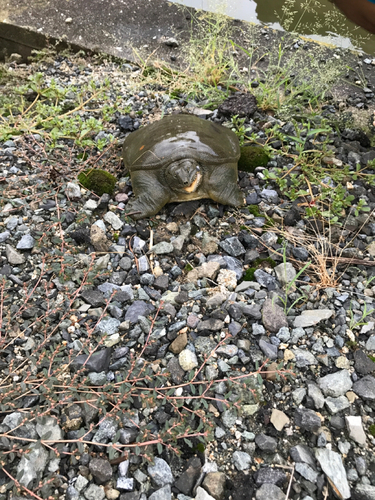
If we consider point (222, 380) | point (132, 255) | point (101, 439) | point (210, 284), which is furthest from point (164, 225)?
point (101, 439)

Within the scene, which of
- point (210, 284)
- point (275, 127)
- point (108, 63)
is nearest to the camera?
point (210, 284)

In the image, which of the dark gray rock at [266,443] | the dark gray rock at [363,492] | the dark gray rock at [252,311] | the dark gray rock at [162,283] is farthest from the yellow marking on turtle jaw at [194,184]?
the dark gray rock at [363,492]

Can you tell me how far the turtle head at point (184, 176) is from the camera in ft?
7.17

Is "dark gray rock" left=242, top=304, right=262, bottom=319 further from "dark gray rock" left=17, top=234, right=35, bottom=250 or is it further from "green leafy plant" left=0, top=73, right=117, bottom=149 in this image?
"green leafy plant" left=0, top=73, right=117, bottom=149

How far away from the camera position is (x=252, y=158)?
2602 mm

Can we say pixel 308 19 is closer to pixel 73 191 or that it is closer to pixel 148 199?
pixel 148 199

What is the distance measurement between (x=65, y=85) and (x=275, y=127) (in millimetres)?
2057

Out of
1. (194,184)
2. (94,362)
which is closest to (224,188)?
(194,184)

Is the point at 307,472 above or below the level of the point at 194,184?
below

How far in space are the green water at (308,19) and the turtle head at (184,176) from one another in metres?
2.84

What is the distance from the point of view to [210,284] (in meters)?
1.99

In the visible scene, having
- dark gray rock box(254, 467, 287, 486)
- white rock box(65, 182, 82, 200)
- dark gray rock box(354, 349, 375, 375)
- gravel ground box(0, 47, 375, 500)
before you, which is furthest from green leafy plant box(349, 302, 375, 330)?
white rock box(65, 182, 82, 200)

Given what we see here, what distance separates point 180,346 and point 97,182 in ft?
4.16

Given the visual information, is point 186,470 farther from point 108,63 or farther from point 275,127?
point 108,63
